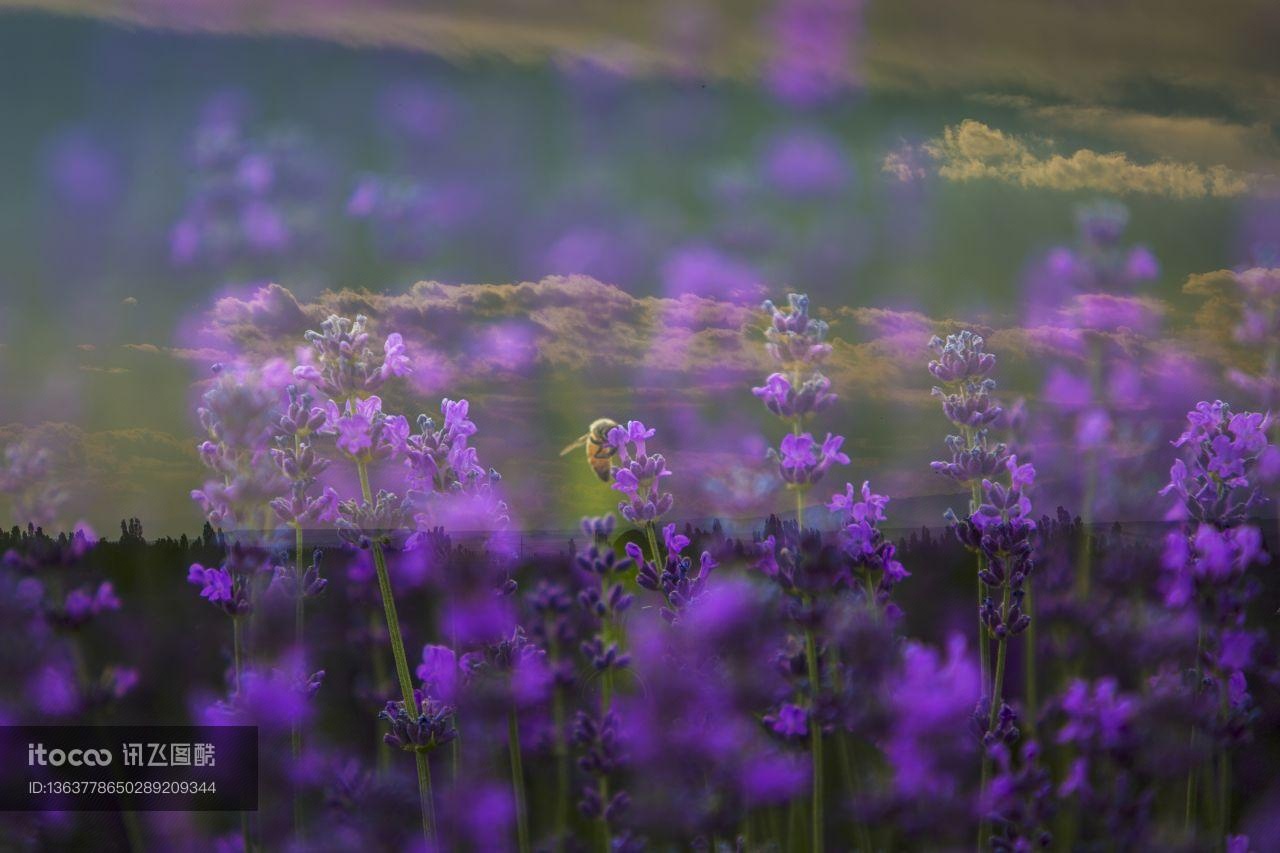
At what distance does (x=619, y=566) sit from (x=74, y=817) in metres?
1.49

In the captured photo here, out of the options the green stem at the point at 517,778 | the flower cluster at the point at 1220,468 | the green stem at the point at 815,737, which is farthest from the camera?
the flower cluster at the point at 1220,468

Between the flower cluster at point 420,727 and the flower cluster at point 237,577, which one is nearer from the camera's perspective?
the flower cluster at point 420,727

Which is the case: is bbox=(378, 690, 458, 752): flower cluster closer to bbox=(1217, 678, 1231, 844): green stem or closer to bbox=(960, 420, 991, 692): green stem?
bbox=(960, 420, 991, 692): green stem

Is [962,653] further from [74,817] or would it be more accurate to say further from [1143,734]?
[74,817]

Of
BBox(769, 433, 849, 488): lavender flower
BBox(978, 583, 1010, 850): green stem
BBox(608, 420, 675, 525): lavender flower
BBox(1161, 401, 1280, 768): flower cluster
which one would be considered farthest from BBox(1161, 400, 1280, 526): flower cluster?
BBox(608, 420, 675, 525): lavender flower

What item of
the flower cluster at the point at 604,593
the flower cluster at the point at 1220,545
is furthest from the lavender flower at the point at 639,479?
the flower cluster at the point at 1220,545

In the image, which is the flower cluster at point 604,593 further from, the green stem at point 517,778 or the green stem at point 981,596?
the green stem at point 981,596

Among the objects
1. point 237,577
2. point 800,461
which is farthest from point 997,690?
point 237,577

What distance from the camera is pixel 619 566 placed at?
196cm

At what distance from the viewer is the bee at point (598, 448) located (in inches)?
94.6

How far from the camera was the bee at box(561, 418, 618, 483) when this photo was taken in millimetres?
2402

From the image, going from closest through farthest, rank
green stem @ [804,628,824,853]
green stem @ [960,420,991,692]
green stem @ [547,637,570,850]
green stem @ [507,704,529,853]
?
green stem @ [804,628,824,853] → green stem @ [507,704,529,853] → green stem @ [960,420,991,692] → green stem @ [547,637,570,850]

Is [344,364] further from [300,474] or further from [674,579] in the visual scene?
[674,579]

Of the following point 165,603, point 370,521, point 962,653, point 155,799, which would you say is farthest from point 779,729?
point 165,603
